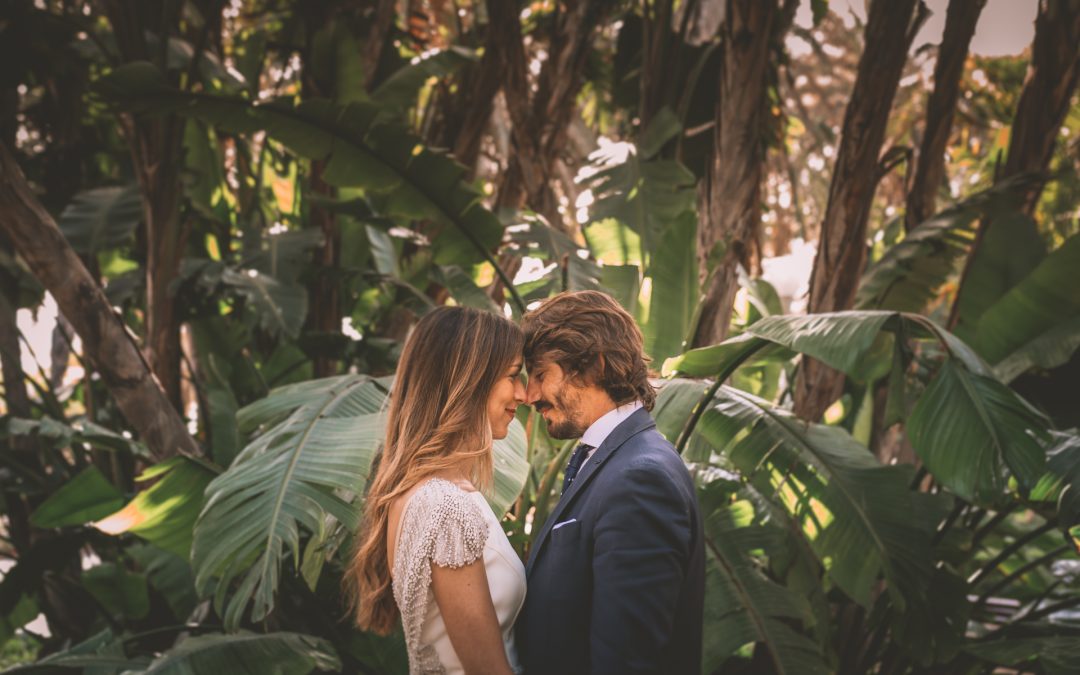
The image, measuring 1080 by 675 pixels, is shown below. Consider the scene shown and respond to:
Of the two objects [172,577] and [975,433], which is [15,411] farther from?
[975,433]

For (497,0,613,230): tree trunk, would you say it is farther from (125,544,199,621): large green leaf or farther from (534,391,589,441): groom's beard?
(534,391,589,441): groom's beard

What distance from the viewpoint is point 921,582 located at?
251cm

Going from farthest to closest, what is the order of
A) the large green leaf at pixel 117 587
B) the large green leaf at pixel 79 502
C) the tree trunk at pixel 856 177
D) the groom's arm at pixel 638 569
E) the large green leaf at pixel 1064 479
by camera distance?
the tree trunk at pixel 856 177 → the large green leaf at pixel 117 587 → the large green leaf at pixel 79 502 → the large green leaf at pixel 1064 479 → the groom's arm at pixel 638 569

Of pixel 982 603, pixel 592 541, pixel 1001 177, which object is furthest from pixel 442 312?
pixel 1001 177

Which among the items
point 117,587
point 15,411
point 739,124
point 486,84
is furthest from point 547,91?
point 117,587

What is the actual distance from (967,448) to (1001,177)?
279cm

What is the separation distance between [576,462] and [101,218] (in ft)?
13.2

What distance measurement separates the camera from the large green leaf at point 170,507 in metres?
2.61

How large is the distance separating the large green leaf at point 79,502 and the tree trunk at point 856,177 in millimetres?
2821

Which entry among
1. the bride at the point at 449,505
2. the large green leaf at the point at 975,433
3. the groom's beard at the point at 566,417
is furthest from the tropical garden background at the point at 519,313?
the groom's beard at the point at 566,417

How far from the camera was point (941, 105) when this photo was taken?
4.07m

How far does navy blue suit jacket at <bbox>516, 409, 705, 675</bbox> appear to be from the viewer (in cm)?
129

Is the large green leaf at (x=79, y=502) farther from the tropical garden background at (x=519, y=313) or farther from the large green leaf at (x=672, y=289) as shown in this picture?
the large green leaf at (x=672, y=289)

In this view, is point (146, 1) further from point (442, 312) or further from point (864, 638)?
point (864, 638)
